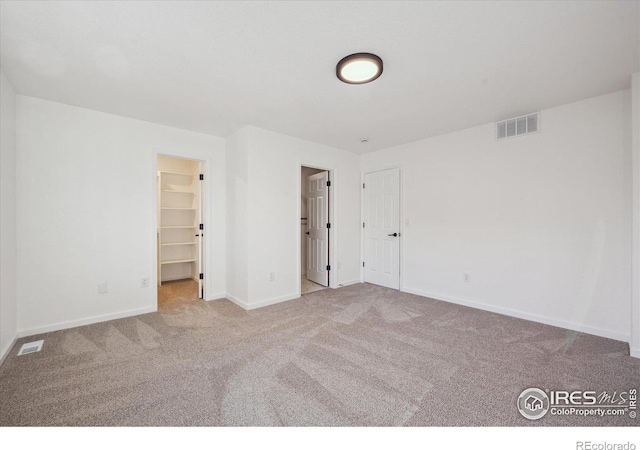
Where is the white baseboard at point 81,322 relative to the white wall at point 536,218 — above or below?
below

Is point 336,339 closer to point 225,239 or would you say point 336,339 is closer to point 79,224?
point 225,239

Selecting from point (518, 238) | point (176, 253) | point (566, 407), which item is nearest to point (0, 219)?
point (176, 253)

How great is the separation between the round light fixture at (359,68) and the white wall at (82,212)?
2.62 meters

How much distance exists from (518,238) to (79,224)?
5.28m

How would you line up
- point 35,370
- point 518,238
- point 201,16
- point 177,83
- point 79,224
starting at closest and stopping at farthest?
point 201,16 < point 35,370 < point 177,83 < point 79,224 < point 518,238

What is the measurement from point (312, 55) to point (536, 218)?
3.14 metres

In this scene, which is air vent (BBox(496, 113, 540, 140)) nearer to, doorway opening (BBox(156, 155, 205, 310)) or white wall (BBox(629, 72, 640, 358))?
white wall (BBox(629, 72, 640, 358))

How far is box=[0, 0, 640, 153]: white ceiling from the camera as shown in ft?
5.42

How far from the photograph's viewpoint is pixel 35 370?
2109 mm

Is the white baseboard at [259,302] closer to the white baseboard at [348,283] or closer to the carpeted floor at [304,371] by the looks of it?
the carpeted floor at [304,371]

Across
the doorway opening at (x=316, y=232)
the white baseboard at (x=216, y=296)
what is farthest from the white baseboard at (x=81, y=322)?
the doorway opening at (x=316, y=232)

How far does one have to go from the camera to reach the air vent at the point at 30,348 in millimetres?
2396

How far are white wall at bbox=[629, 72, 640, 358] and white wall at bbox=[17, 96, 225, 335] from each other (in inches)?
196

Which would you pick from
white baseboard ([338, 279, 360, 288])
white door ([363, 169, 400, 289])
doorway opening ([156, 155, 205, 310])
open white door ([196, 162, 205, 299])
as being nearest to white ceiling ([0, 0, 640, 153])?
open white door ([196, 162, 205, 299])
